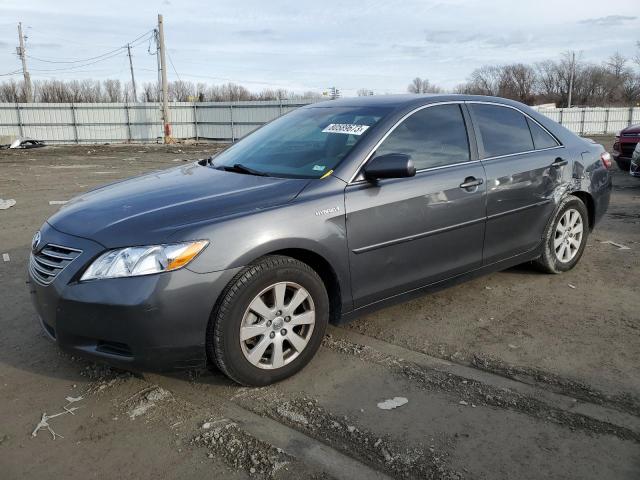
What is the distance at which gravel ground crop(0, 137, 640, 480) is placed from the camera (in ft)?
8.27

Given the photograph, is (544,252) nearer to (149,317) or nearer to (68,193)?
(149,317)

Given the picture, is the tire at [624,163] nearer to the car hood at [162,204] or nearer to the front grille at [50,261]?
the car hood at [162,204]

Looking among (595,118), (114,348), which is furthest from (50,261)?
(595,118)

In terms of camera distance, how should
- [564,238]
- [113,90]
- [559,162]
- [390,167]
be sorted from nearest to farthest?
[390,167] → [559,162] → [564,238] → [113,90]

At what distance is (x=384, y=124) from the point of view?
12.3 feet

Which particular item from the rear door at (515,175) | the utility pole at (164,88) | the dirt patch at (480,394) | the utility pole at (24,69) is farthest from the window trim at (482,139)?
the utility pole at (24,69)

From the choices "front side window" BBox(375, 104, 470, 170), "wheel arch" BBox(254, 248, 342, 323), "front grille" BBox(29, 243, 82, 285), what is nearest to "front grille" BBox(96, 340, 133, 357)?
"front grille" BBox(29, 243, 82, 285)

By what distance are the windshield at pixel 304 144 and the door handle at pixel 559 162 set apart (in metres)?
1.81

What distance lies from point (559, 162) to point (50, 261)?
13.4 ft

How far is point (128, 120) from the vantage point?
31812 millimetres

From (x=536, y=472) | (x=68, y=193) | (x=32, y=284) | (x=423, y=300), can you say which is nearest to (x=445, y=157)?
(x=423, y=300)

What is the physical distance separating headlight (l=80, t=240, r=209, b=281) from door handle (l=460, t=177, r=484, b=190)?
204 centimetres

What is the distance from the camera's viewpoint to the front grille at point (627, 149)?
12111 mm

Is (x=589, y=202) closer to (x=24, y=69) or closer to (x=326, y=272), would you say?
(x=326, y=272)
